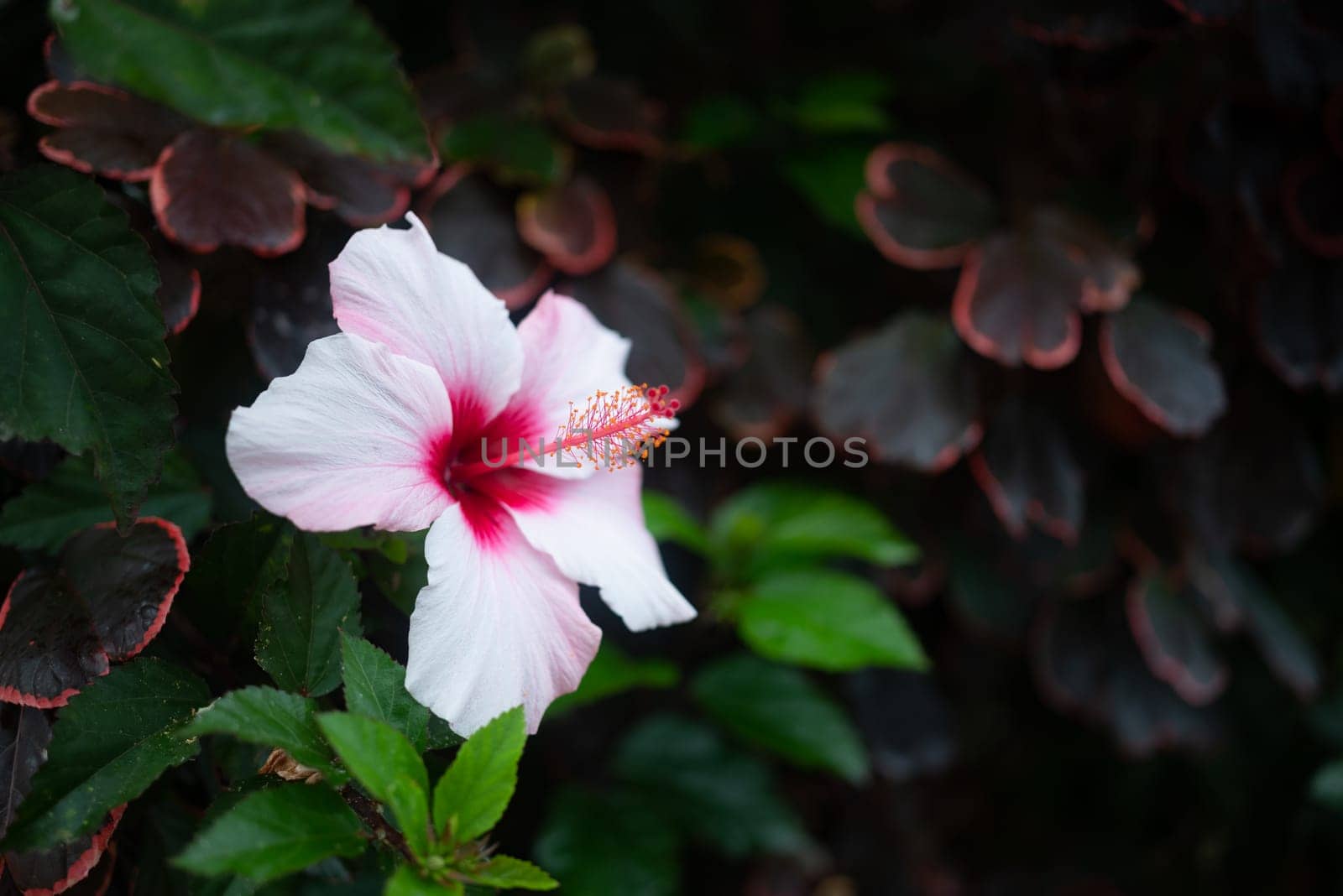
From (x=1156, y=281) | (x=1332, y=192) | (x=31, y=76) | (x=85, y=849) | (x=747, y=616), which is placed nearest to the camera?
(x=85, y=849)

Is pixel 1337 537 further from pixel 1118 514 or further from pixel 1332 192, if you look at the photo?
pixel 1332 192

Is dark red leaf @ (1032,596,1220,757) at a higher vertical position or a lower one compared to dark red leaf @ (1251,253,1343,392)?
lower

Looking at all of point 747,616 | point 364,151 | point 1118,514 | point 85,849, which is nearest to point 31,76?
point 364,151

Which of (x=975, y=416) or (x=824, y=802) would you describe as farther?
(x=824, y=802)

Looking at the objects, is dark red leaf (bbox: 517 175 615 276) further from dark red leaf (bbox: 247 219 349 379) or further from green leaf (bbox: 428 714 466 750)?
green leaf (bbox: 428 714 466 750)

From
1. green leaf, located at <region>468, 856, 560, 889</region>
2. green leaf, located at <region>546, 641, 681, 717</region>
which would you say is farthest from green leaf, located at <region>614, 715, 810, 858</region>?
green leaf, located at <region>468, 856, 560, 889</region>

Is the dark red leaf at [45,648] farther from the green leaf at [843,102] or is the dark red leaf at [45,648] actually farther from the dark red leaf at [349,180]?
the green leaf at [843,102]

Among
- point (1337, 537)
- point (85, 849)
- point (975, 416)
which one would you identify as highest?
point (85, 849)
